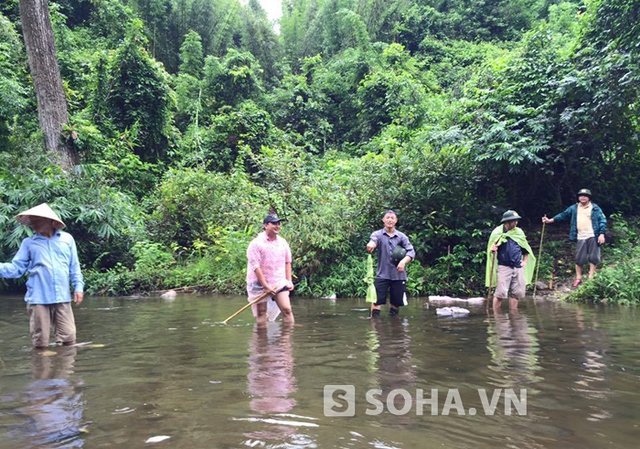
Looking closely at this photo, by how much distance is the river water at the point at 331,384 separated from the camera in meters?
2.80

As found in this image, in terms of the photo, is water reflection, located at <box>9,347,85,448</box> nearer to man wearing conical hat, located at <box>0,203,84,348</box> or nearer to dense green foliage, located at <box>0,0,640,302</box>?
man wearing conical hat, located at <box>0,203,84,348</box>

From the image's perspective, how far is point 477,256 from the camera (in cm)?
1091

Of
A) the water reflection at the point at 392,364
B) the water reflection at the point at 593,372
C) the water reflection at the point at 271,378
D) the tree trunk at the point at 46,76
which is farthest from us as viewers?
the tree trunk at the point at 46,76

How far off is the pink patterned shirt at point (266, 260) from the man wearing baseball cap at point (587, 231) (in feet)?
18.2

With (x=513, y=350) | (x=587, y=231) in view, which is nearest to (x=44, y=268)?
(x=513, y=350)

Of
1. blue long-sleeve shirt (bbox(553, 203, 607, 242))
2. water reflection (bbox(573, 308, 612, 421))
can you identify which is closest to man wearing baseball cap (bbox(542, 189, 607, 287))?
blue long-sleeve shirt (bbox(553, 203, 607, 242))

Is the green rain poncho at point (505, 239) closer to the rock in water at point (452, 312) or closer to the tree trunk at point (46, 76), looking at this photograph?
the rock in water at point (452, 312)

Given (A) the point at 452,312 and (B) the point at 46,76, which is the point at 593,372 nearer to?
(A) the point at 452,312

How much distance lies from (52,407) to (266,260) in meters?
3.63

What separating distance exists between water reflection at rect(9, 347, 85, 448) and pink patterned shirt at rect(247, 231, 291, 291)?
8.20 feet

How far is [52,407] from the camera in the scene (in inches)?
132

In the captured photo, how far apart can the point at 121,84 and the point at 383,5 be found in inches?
784

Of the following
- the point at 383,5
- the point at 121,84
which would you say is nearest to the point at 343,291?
the point at 121,84

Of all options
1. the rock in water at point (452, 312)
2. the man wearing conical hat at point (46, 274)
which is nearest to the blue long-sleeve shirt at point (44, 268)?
the man wearing conical hat at point (46, 274)
